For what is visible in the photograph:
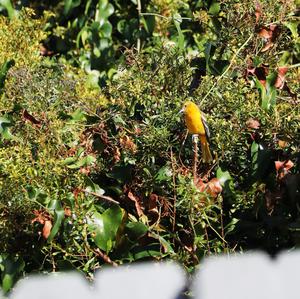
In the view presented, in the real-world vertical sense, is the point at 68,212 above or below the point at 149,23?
above

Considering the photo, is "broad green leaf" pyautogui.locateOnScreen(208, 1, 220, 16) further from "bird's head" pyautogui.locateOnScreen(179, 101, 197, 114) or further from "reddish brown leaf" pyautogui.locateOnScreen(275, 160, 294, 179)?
"reddish brown leaf" pyautogui.locateOnScreen(275, 160, 294, 179)

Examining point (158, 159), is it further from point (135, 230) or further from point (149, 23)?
point (149, 23)

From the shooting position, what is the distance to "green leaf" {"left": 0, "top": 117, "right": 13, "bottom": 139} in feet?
7.72

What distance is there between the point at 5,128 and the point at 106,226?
0.51m

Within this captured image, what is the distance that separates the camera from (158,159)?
7.52ft

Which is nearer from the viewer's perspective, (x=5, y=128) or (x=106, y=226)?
(x=106, y=226)

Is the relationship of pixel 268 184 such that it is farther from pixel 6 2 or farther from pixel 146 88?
pixel 6 2

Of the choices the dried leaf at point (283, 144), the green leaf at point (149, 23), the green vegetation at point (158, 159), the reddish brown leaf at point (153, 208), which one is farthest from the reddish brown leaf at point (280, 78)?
the green leaf at point (149, 23)

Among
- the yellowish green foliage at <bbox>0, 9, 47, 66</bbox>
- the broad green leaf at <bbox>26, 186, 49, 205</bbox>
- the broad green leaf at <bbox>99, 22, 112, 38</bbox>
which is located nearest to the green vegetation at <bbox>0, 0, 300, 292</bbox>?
the broad green leaf at <bbox>26, 186, 49, 205</bbox>

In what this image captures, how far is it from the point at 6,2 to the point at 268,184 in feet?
6.72

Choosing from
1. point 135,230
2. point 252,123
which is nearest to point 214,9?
point 252,123

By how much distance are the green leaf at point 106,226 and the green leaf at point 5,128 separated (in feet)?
1.41

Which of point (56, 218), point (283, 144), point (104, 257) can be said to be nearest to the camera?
point (56, 218)

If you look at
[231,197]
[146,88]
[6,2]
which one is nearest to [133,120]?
[146,88]
